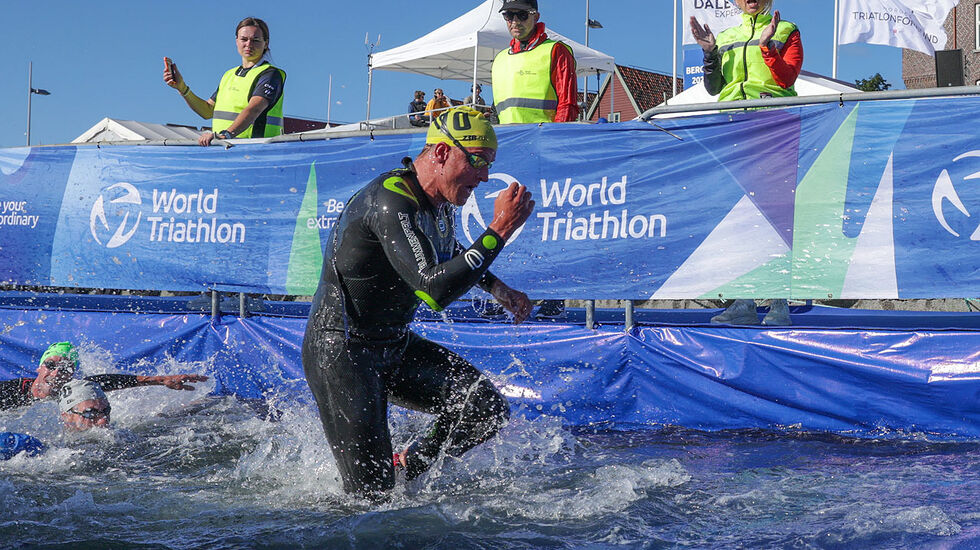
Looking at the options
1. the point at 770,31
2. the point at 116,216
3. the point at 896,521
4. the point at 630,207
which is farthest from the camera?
the point at 116,216

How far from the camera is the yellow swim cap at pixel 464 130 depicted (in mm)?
3998

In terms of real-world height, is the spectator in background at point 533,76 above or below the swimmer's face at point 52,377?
above

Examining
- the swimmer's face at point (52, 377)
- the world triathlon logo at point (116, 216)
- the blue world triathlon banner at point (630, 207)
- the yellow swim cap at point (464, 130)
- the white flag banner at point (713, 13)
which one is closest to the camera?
the yellow swim cap at point (464, 130)

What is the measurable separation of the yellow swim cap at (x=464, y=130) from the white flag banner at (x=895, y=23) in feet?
39.1

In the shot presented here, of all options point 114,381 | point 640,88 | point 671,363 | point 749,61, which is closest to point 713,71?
point 749,61

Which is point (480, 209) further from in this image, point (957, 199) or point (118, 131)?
point (118, 131)

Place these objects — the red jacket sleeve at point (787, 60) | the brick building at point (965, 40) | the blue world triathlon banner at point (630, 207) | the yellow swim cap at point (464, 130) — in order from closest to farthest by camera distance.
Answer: the yellow swim cap at point (464, 130)
the blue world triathlon banner at point (630, 207)
the red jacket sleeve at point (787, 60)
the brick building at point (965, 40)

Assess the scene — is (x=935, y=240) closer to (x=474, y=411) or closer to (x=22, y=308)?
(x=474, y=411)

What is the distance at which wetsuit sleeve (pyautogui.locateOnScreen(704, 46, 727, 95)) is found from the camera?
7192 millimetres

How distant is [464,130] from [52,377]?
4.22 m

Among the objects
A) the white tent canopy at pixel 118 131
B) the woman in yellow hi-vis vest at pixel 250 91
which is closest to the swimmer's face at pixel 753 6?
the woman in yellow hi-vis vest at pixel 250 91

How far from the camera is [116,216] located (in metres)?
7.81

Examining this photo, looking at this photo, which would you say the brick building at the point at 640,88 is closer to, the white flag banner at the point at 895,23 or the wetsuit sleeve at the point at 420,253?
the white flag banner at the point at 895,23

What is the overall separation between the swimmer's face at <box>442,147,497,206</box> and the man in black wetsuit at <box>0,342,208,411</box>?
10.5 ft
